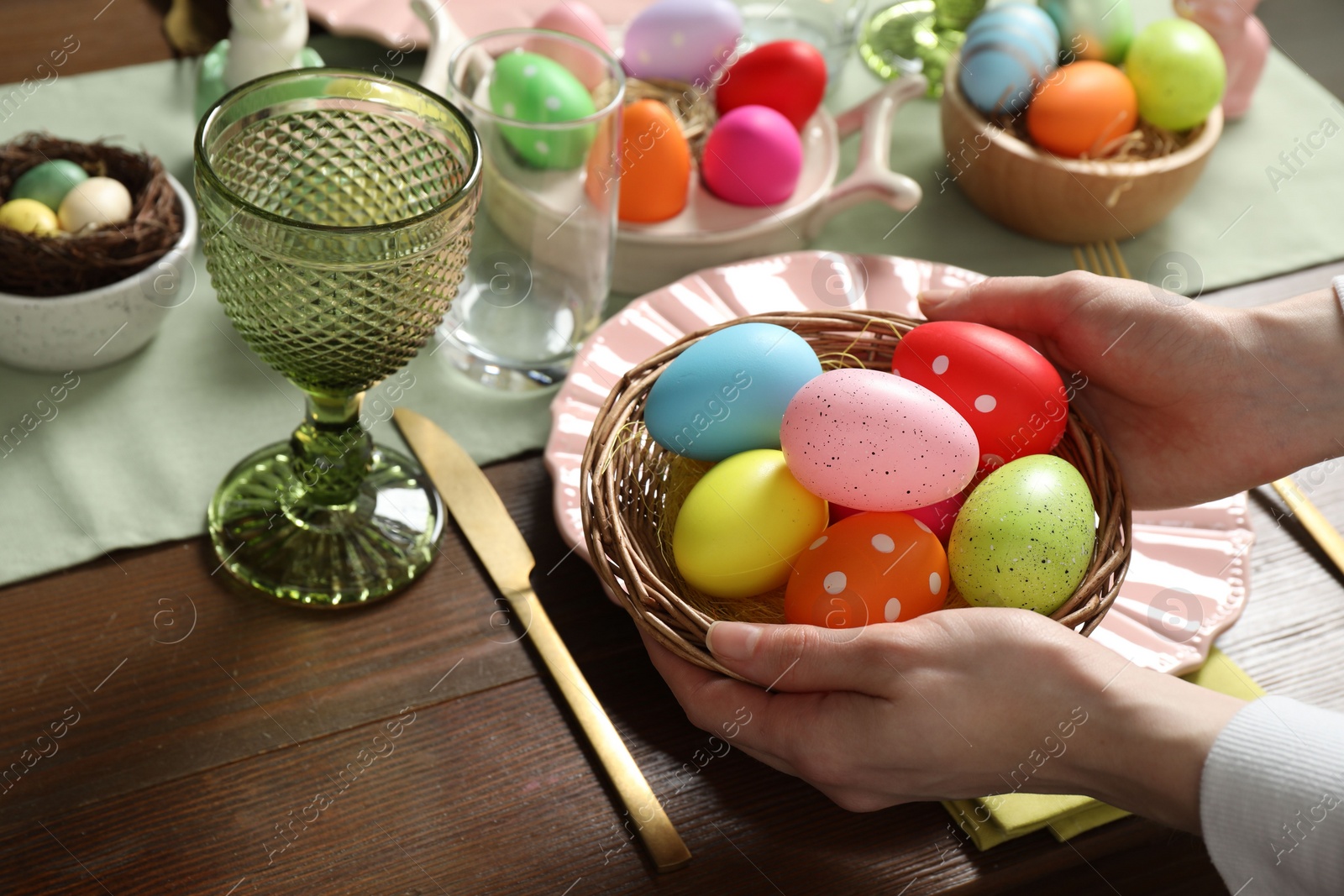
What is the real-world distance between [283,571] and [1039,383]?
515 millimetres

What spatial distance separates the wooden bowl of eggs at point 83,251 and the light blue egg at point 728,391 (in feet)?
1.29

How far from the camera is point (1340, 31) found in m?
1.46

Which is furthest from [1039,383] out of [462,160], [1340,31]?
[1340,31]

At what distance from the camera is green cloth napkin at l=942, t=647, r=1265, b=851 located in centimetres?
63

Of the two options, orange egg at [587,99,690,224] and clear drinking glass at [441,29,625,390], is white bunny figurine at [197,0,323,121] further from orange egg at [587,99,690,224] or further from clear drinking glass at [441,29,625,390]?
orange egg at [587,99,690,224]

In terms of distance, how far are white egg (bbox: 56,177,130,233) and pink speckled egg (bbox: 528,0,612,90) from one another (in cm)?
36

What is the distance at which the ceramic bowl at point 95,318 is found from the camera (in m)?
0.77

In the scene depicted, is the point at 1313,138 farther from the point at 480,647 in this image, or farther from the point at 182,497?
the point at 182,497

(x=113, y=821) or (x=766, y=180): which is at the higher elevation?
(x=766, y=180)

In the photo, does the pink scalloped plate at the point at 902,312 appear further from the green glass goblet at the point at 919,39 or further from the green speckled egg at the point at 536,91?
the green glass goblet at the point at 919,39

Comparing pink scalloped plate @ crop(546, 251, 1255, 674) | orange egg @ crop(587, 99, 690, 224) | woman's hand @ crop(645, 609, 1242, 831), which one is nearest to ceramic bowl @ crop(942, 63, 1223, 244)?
pink scalloped plate @ crop(546, 251, 1255, 674)

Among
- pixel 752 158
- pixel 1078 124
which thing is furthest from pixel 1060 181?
pixel 752 158

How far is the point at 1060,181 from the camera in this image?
99 centimetres

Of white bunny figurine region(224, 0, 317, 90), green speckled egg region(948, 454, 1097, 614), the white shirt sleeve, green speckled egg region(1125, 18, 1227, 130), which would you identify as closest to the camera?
the white shirt sleeve
